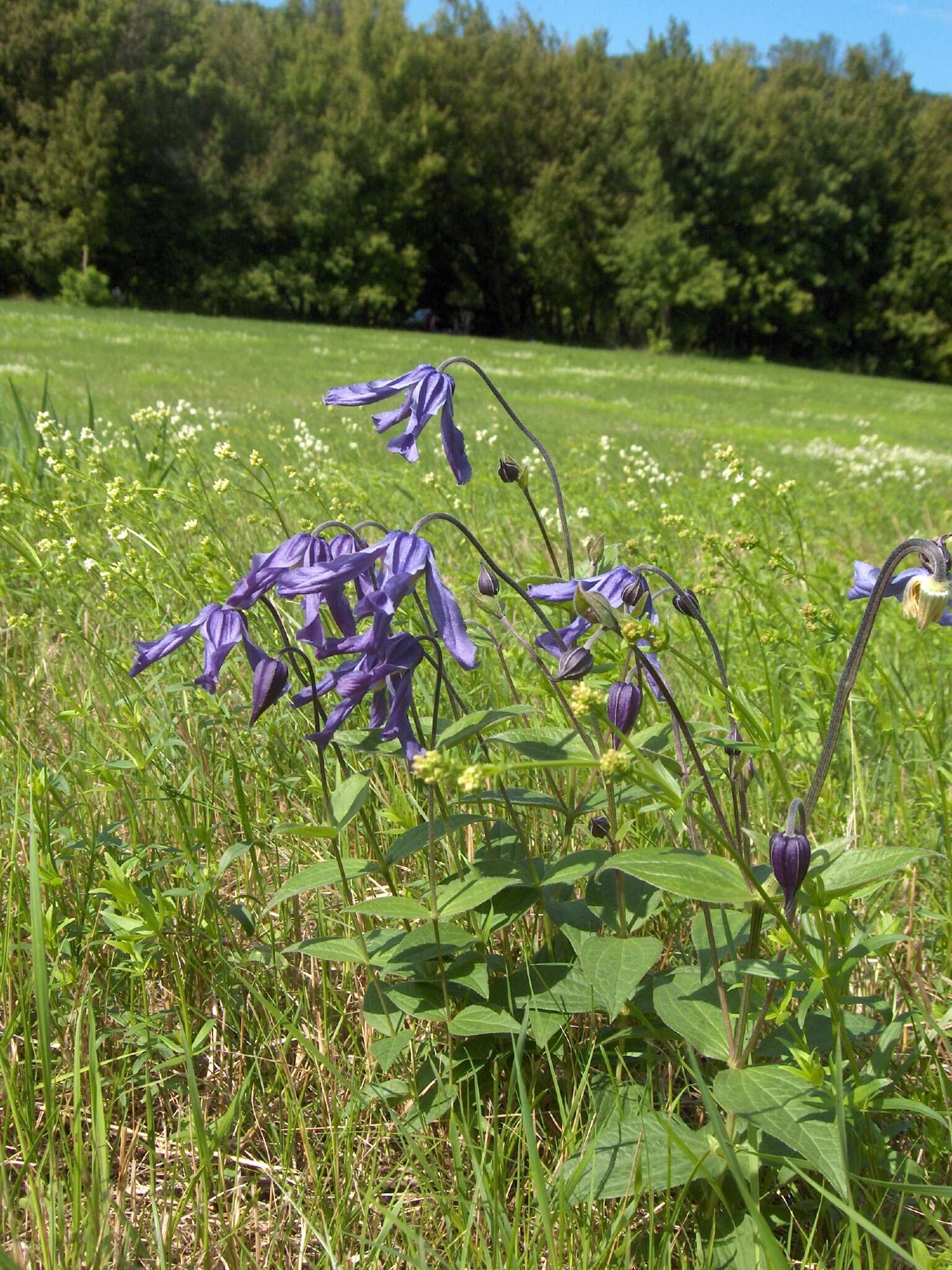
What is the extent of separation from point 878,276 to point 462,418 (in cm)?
3835

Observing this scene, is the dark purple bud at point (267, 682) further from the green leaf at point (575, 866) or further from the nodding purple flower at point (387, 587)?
the green leaf at point (575, 866)

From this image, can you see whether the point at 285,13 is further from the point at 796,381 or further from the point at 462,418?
the point at 462,418

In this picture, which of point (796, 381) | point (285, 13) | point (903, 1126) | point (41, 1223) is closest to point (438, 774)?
point (41, 1223)

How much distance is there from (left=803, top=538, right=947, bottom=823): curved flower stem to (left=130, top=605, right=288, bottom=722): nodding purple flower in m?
0.71

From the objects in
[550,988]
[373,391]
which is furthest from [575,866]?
[373,391]

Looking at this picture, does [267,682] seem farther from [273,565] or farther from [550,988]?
[550,988]

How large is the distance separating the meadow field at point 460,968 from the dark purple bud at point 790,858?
18 mm

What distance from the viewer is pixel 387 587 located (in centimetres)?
114

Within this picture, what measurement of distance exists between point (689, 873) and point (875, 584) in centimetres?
42

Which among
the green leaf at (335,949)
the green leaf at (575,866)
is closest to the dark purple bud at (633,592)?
the green leaf at (575,866)

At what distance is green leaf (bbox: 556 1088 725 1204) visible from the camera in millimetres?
1187

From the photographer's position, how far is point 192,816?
2.00 metres

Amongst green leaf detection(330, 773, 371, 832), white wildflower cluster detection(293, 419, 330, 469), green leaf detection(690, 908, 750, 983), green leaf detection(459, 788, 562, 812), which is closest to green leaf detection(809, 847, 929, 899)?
green leaf detection(690, 908, 750, 983)

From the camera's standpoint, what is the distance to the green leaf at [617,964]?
1185 mm
